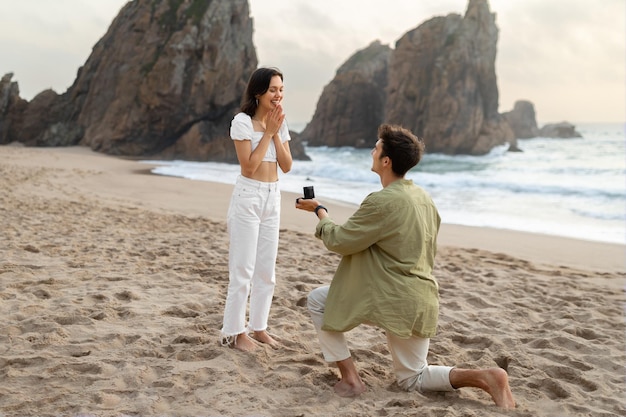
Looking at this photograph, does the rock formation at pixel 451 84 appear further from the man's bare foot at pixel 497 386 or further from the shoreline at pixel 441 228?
the man's bare foot at pixel 497 386

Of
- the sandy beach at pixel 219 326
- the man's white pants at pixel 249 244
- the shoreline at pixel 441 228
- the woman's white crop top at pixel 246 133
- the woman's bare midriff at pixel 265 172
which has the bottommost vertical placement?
the sandy beach at pixel 219 326

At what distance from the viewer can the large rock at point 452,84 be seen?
153 feet

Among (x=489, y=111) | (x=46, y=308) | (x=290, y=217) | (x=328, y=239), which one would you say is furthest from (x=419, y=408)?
(x=489, y=111)

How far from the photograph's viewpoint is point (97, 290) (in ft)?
17.0

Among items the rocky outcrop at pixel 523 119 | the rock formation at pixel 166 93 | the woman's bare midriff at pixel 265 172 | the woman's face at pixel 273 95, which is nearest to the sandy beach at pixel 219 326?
the woman's bare midriff at pixel 265 172

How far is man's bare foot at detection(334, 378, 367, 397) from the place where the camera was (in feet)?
10.9

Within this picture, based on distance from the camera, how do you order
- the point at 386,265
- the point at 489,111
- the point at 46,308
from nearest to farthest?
1. the point at 386,265
2. the point at 46,308
3. the point at 489,111

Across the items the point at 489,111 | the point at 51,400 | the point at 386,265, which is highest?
the point at 489,111

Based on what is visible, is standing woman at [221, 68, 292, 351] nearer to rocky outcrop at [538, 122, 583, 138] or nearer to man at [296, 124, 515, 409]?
man at [296, 124, 515, 409]

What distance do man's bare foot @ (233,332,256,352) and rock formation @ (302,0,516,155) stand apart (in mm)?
43842

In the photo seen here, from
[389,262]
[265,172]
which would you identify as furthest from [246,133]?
[389,262]

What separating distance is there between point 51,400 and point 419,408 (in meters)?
1.96

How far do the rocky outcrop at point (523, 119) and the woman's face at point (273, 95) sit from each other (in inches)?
3074

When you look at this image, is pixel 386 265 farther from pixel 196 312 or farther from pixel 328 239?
pixel 196 312
